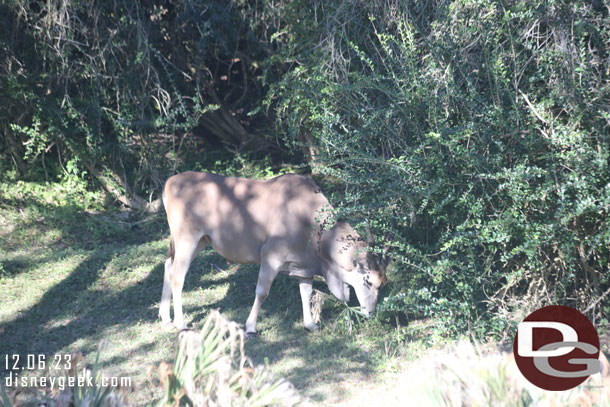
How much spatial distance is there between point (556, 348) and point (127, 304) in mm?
5139

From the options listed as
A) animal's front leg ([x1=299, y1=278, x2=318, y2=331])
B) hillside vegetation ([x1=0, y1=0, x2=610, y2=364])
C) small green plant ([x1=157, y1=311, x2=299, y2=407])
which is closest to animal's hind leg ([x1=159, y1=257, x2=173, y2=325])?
hillside vegetation ([x1=0, y1=0, x2=610, y2=364])

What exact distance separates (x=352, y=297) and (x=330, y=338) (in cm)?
126

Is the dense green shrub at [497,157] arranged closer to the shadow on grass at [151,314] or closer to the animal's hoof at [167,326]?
the shadow on grass at [151,314]

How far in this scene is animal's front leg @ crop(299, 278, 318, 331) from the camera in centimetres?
740

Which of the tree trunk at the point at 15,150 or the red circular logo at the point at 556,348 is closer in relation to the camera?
the red circular logo at the point at 556,348

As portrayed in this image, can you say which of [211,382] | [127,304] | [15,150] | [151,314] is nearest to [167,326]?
[151,314]

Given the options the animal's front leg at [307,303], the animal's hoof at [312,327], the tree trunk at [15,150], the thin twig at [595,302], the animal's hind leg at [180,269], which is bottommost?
the thin twig at [595,302]

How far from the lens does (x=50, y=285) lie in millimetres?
8750

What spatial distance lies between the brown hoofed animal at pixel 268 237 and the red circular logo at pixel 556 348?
5.73ft

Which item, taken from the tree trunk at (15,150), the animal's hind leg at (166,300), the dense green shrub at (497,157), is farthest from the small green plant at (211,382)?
the tree trunk at (15,150)

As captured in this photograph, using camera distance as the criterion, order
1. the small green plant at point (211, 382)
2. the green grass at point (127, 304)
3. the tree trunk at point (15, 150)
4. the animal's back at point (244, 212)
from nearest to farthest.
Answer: the small green plant at point (211, 382) → the green grass at point (127, 304) → the animal's back at point (244, 212) → the tree trunk at point (15, 150)

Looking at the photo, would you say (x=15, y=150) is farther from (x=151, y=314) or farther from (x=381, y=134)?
(x=381, y=134)

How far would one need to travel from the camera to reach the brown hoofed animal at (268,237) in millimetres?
7297

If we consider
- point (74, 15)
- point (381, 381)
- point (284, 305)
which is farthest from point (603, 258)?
point (74, 15)
